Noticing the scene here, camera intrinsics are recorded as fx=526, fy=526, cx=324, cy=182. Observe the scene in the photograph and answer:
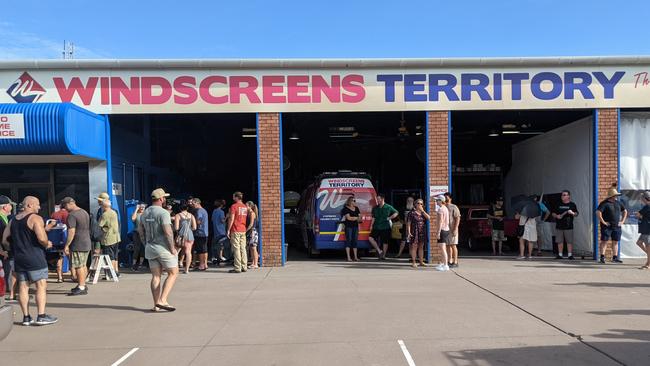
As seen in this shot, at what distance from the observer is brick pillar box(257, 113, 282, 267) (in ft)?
41.2

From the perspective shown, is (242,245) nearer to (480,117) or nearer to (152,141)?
(152,141)

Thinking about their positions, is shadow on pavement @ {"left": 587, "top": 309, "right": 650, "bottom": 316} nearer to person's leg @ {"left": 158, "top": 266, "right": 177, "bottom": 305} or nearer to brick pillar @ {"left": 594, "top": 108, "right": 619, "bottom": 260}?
brick pillar @ {"left": 594, "top": 108, "right": 619, "bottom": 260}

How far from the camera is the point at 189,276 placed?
11.4 m

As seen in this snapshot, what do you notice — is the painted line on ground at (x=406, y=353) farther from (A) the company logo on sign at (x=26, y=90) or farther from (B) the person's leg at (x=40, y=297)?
(A) the company logo on sign at (x=26, y=90)

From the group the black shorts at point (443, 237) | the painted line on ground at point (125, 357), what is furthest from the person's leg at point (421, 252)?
the painted line on ground at point (125, 357)

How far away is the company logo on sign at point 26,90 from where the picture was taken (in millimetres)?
12094

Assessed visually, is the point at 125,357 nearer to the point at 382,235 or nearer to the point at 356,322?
the point at 356,322

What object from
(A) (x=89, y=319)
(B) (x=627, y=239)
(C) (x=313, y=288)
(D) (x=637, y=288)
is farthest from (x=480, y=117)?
(A) (x=89, y=319)

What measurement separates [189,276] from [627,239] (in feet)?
34.9

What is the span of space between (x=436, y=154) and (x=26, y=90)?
970 cm

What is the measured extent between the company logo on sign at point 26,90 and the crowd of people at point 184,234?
2.61m

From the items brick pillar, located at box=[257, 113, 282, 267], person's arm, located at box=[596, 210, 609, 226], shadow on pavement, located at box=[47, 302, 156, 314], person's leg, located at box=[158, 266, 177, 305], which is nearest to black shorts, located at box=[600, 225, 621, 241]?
person's arm, located at box=[596, 210, 609, 226]

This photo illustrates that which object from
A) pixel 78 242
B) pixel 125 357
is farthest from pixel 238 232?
pixel 125 357

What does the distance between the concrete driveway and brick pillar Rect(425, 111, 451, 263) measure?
192 centimetres
